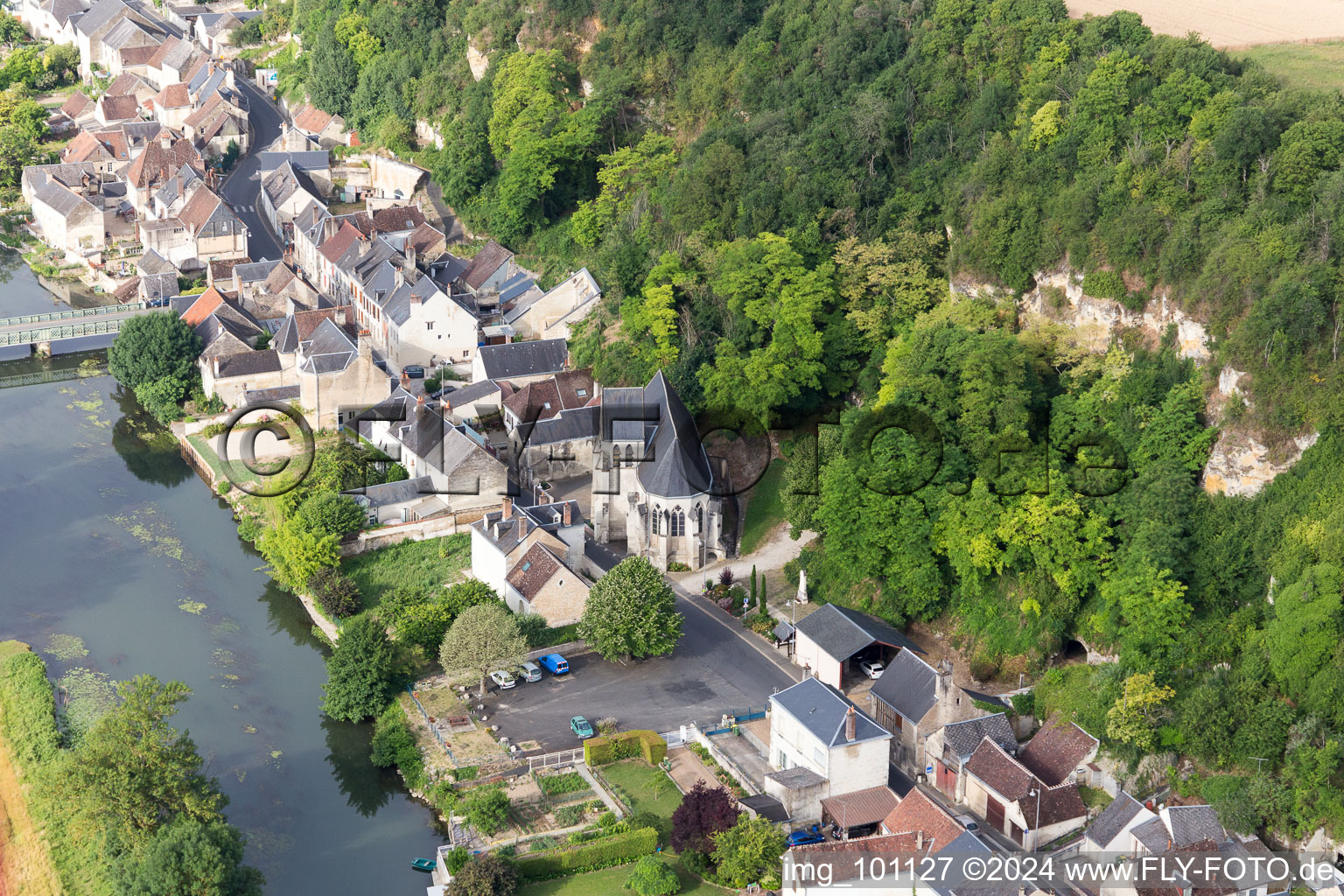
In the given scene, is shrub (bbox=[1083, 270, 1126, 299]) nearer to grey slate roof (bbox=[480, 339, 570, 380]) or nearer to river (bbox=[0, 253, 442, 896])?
grey slate roof (bbox=[480, 339, 570, 380])

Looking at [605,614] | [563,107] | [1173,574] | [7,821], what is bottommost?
[7,821]

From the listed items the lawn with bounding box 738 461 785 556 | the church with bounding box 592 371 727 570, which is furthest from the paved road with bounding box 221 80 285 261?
the lawn with bounding box 738 461 785 556

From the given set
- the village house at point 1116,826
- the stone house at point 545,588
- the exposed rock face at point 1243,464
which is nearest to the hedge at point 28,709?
the stone house at point 545,588

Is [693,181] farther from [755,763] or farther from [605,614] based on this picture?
[755,763]

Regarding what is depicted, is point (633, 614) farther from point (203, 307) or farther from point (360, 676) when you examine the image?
point (203, 307)

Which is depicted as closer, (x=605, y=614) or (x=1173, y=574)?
(x=1173, y=574)

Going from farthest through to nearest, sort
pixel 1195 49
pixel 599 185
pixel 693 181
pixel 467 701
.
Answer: pixel 599 185, pixel 693 181, pixel 1195 49, pixel 467 701

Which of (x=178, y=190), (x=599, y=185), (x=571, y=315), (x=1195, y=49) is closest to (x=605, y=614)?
(x=571, y=315)
